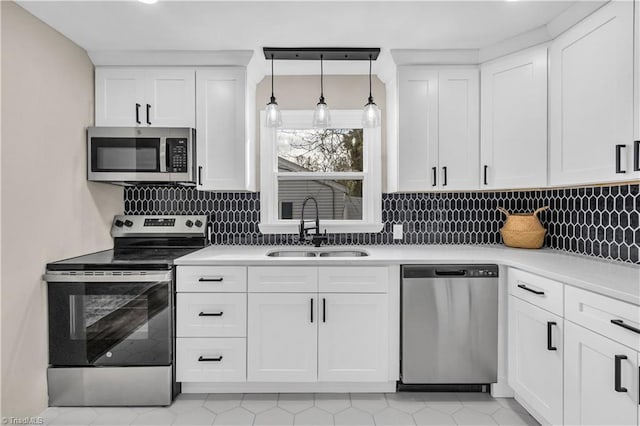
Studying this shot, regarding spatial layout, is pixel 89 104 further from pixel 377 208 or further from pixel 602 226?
pixel 602 226

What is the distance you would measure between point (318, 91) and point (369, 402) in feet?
7.67

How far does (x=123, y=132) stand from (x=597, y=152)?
9.51 feet

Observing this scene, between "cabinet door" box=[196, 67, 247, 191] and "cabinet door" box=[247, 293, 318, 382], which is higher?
"cabinet door" box=[196, 67, 247, 191]

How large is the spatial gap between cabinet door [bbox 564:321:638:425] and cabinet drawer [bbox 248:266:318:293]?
1.36 m

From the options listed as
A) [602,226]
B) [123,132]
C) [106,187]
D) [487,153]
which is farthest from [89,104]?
[602,226]

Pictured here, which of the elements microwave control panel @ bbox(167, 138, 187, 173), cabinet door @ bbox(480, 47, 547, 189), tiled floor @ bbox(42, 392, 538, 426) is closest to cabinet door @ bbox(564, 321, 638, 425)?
tiled floor @ bbox(42, 392, 538, 426)

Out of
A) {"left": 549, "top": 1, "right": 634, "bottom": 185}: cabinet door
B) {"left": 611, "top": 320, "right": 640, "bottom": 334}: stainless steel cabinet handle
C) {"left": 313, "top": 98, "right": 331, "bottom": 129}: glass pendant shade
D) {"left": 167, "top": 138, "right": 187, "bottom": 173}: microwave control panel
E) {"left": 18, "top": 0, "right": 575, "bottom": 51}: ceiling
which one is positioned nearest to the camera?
{"left": 611, "top": 320, "right": 640, "bottom": 334}: stainless steel cabinet handle

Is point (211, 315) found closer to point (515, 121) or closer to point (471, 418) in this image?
point (471, 418)

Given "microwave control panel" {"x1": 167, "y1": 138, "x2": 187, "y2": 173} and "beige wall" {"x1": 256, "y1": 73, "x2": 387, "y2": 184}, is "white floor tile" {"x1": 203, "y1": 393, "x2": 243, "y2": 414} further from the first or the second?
"beige wall" {"x1": 256, "y1": 73, "x2": 387, "y2": 184}

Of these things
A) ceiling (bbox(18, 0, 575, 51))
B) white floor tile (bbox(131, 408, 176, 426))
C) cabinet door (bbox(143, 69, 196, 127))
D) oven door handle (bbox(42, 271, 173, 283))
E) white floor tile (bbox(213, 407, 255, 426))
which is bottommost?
white floor tile (bbox(213, 407, 255, 426))

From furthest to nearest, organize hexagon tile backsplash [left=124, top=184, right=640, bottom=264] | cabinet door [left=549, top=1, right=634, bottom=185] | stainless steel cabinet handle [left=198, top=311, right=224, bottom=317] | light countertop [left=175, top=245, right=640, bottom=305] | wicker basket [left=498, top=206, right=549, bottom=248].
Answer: hexagon tile backsplash [left=124, top=184, right=640, bottom=264] < wicker basket [left=498, top=206, right=549, bottom=248] < stainless steel cabinet handle [left=198, top=311, right=224, bottom=317] < cabinet door [left=549, top=1, right=634, bottom=185] < light countertop [left=175, top=245, right=640, bottom=305]

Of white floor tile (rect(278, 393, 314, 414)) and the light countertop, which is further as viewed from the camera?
white floor tile (rect(278, 393, 314, 414))

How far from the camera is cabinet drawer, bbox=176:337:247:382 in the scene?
2.17 metres

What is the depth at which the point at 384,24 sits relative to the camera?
2107mm
